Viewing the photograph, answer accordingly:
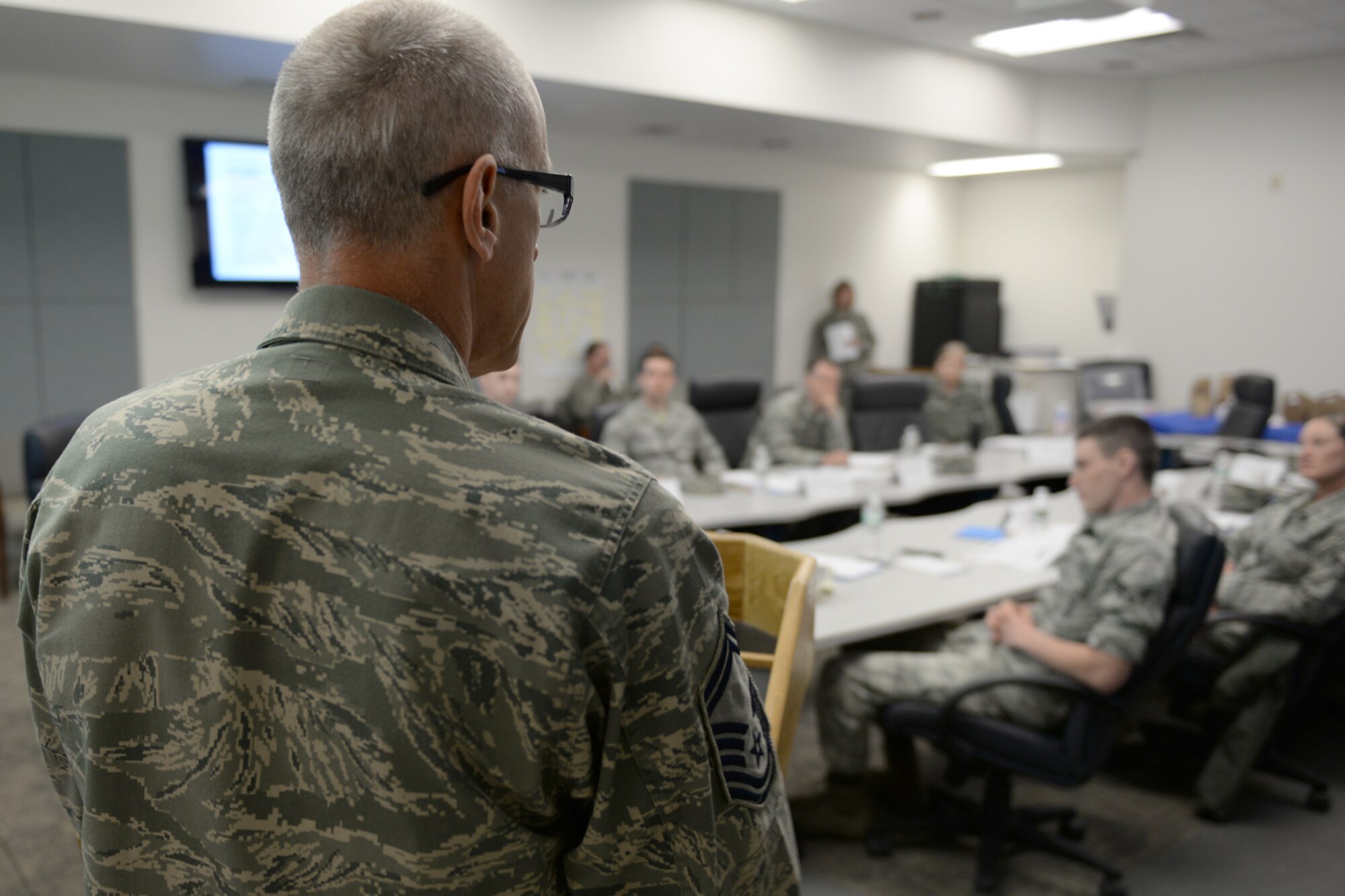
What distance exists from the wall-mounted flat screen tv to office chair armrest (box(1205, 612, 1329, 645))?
17.1ft

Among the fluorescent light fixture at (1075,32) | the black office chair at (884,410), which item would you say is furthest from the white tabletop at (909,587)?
the fluorescent light fixture at (1075,32)

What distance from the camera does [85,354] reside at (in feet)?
18.8

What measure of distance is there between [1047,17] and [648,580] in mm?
6171

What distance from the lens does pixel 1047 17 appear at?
230 inches

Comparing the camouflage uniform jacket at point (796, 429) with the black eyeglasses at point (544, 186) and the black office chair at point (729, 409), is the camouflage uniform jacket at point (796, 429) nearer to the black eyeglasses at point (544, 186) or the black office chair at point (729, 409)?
the black office chair at point (729, 409)

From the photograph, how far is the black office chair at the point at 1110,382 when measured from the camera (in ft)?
24.9

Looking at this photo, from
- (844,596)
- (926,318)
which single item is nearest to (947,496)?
(844,596)

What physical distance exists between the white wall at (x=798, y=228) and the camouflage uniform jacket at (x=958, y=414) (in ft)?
8.61

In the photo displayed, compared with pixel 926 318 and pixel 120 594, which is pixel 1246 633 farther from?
pixel 926 318

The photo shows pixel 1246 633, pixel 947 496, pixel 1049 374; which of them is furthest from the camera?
pixel 1049 374

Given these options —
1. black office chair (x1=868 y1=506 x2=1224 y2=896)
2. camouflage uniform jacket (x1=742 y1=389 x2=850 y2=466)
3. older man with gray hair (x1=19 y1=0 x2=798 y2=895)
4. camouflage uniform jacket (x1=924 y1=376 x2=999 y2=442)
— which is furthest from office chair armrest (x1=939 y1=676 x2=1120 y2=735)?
camouflage uniform jacket (x1=924 y1=376 x2=999 y2=442)

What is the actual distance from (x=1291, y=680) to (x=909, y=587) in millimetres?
1251

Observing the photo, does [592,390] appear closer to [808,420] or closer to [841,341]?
[808,420]

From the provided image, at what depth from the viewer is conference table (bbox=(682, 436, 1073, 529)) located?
4133mm
